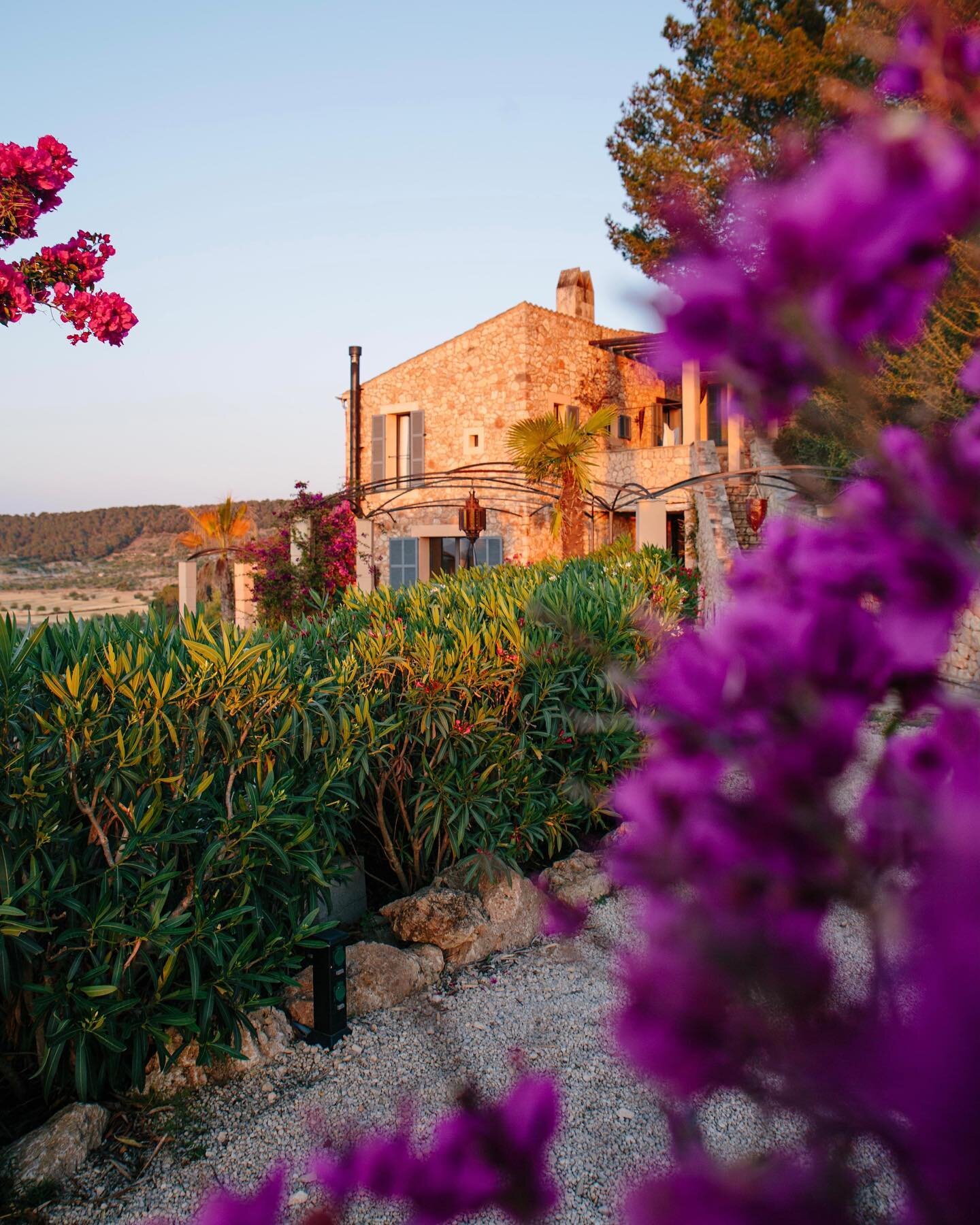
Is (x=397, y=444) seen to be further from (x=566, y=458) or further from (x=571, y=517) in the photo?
(x=571, y=517)

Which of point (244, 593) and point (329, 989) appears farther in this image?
point (244, 593)

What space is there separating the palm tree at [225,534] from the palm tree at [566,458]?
8.46 m

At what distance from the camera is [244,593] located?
2014 centimetres

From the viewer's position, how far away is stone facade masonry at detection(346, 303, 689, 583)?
63.6 ft

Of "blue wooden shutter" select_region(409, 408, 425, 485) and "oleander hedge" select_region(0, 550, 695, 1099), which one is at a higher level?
"blue wooden shutter" select_region(409, 408, 425, 485)

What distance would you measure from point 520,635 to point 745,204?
4.32 meters

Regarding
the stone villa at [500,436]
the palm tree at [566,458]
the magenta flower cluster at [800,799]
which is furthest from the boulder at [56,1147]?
the stone villa at [500,436]

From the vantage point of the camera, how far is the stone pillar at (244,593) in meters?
19.8

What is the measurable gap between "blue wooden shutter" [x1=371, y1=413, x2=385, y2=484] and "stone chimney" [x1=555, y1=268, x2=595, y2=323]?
515cm

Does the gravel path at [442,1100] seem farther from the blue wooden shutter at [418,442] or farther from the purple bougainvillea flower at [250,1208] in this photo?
the blue wooden shutter at [418,442]

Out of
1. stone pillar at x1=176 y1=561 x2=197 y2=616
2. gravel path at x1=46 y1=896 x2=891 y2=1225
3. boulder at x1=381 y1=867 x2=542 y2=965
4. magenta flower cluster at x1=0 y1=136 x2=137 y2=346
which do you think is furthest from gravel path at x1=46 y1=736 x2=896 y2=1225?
stone pillar at x1=176 y1=561 x2=197 y2=616

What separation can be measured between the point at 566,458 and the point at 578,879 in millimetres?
10198

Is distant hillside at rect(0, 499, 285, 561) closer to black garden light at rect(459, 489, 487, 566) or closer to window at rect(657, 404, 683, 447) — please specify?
window at rect(657, 404, 683, 447)

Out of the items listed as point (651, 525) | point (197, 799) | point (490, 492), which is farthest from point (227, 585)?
point (197, 799)
